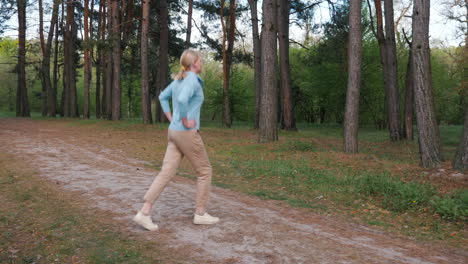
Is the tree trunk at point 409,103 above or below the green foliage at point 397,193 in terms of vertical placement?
above

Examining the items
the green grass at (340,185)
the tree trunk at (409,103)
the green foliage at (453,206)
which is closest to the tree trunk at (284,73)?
the tree trunk at (409,103)

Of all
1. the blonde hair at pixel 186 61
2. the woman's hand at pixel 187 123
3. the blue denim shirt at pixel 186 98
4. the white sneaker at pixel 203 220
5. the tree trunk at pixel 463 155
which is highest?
the blonde hair at pixel 186 61

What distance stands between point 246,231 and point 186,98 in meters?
1.73

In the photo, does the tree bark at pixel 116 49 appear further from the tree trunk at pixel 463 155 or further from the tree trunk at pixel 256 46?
the tree trunk at pixel 463 155

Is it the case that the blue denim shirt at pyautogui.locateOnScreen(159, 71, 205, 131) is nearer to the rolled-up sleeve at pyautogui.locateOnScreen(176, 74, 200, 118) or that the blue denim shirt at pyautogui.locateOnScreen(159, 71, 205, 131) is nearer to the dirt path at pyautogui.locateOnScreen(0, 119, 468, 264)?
the rolled-up sleeve at pyautogui.locateOnScreen(176, 74, 200, 118)

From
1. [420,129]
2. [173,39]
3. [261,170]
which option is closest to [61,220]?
[261,170]

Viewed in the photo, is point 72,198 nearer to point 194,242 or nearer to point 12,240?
point 12,240

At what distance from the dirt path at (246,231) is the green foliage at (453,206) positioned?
1301mm

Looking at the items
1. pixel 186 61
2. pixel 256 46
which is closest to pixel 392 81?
pixel 256 46

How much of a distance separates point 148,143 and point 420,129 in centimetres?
953

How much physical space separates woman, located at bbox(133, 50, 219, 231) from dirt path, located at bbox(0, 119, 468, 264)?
22.4 inches

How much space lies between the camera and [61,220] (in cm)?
502

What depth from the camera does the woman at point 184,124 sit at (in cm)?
441

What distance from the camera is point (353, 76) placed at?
1204 centimetres
